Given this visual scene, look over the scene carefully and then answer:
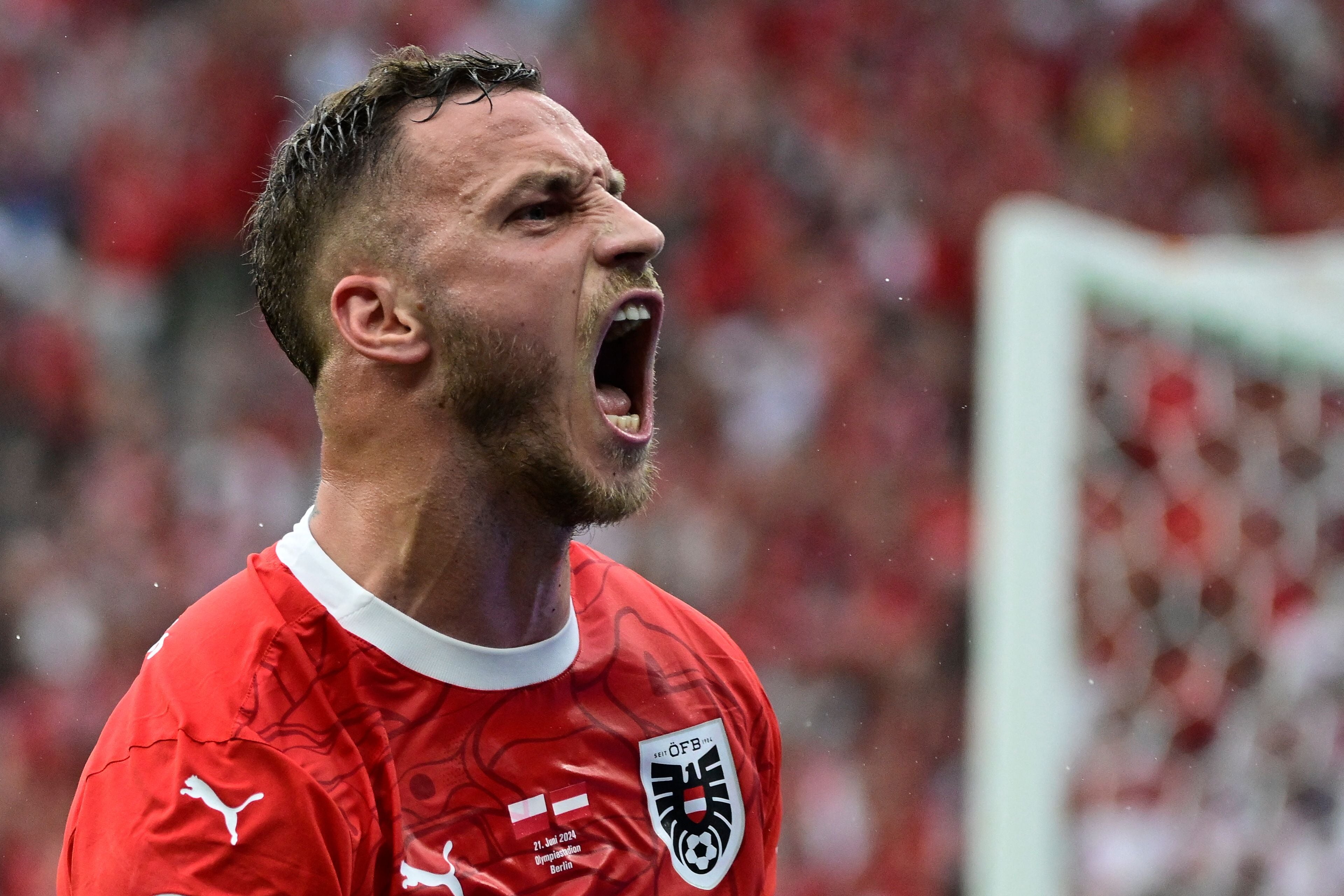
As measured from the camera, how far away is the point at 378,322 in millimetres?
2033

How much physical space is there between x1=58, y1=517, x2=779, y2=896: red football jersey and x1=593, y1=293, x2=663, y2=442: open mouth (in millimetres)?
284

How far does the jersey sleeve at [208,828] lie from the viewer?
1748 millimetres

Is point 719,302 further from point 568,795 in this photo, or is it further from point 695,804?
point 568,795

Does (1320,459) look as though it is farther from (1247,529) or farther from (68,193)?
(68,193)

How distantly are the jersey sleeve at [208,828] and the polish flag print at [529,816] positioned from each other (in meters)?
0.22

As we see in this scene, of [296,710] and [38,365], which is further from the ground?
[296,710]

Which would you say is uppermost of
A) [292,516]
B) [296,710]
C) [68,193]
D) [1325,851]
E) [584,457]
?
[584,457]

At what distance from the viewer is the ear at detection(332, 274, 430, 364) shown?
6.58ft

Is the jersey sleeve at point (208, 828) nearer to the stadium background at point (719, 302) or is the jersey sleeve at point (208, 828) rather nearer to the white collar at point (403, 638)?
the white collar at point (403, 638)

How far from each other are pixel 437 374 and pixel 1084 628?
3892 millimetres

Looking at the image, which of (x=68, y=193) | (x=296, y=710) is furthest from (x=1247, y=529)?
(x=68, y=193)

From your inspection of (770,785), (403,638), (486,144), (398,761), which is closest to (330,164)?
(486,144)

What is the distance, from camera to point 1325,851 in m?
4.87

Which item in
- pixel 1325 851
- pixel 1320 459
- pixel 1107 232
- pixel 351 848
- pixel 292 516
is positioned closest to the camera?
pixel 351 848
